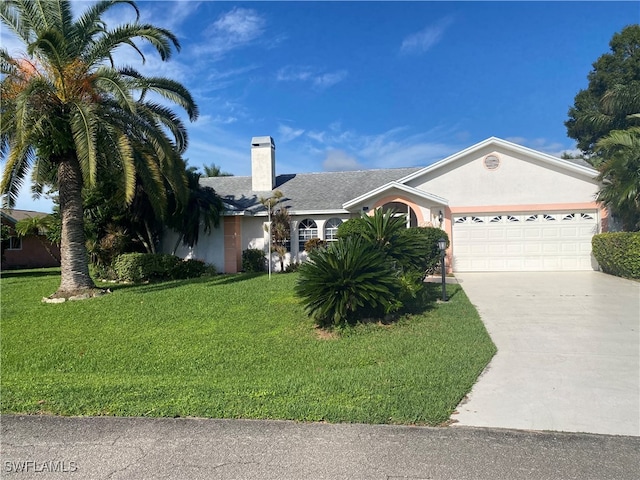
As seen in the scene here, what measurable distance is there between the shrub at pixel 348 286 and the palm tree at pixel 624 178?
8.92 meters

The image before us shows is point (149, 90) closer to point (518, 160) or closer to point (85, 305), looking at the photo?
point (85, 305)

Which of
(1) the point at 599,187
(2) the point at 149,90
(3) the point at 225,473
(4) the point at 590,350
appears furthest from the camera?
(1) the point at 599,187

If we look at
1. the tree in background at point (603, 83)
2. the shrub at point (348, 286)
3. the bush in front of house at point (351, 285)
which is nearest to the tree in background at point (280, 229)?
the bush in front of house at point (351, 285)

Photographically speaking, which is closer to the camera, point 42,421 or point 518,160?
point 42,421

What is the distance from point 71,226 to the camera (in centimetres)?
1279

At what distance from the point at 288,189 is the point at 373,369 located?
16.2 meters

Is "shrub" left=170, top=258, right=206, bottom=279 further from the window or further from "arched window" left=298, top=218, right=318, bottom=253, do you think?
the window

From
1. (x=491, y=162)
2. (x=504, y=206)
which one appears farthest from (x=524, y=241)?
(x=491, y=162)

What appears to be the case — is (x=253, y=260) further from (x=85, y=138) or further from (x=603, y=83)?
(x=603, y=83)

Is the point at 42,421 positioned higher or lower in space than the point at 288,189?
lower

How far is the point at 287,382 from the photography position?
5.63m

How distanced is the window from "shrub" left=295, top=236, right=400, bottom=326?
25727 millimetres

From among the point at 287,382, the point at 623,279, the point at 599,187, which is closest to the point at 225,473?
the point at 287,382

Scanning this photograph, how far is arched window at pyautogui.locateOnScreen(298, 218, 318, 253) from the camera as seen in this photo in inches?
763
